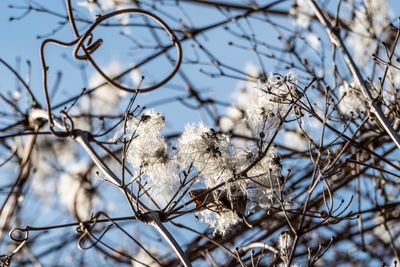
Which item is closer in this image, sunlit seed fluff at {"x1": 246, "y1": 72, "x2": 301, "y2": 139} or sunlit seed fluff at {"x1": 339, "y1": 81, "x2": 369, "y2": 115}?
sunlit seed fluff at {"x1": 246, "y1": 72, "x2": 301, "y2": 139}

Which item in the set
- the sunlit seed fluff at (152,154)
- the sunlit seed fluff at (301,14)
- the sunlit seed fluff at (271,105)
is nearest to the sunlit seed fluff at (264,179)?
the sunlit seed fluff at (271,105)

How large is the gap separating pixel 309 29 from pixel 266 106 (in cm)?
141

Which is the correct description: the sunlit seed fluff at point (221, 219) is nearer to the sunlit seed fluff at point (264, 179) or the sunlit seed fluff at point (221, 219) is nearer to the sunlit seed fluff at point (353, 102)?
the sunlit seed fluff at point (264, 179)

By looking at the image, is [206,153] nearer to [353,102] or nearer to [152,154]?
[152,154]

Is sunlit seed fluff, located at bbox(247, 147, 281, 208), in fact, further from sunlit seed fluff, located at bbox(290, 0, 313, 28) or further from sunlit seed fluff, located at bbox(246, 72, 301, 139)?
sunlit seed fluff, located at bbox(290, 0, 313, 28)

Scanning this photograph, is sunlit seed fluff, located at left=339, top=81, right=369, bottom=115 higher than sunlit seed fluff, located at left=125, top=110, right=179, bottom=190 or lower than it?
higher

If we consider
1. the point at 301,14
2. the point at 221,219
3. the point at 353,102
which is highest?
the point at 301,14

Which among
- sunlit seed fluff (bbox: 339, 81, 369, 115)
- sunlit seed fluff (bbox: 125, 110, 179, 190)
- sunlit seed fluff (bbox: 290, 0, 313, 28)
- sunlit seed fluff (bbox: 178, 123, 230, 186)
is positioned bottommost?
sunlit seed fluff (bbox: 178, 123, 230, 186)

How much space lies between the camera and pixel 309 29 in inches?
113

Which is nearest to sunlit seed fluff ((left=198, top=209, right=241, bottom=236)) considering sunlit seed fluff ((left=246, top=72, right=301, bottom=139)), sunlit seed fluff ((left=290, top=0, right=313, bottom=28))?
sunlit seed fluff ((left=246, top=72, right=301, bottom=139))

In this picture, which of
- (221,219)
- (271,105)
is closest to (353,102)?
(271,105)

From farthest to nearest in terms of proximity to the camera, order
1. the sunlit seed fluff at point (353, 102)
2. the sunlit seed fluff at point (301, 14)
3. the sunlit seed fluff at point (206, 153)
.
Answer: the sunlit seed fluff at point (301, 14)
the sunlit seed fluff at point (353, 102)
the sunlit seed fluff at point (206, 153)

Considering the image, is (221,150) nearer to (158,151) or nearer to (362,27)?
(158,151)

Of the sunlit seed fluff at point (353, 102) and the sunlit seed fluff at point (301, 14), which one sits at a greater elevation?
the sunlit seed fluff at point (301, 14)
